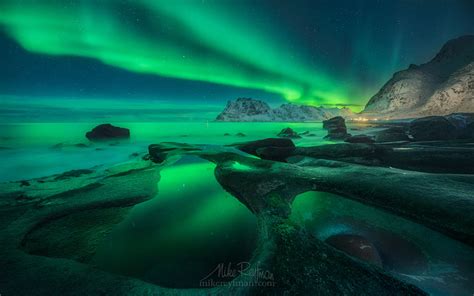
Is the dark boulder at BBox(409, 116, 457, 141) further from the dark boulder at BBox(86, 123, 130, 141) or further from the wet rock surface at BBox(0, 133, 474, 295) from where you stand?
the dark boulder at BBox(86, 123, 130, 141)

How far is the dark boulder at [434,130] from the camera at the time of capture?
3325cm

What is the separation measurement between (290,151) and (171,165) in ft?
45.5

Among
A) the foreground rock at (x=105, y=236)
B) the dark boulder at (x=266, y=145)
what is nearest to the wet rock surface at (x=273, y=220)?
the foreground rock at (x=105, y=236)

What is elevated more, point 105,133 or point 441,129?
point 441,129

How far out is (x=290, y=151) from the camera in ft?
84.1

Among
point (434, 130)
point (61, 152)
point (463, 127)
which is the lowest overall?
point (61, 152)

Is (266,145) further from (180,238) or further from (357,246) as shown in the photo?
(357,246)

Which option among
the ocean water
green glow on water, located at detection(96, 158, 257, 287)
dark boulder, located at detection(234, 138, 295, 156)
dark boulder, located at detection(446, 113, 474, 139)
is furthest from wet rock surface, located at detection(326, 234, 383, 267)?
dark boulder, located at detection(446, 113, 474, 139)

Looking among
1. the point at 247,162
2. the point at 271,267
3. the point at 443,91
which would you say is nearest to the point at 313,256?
the point at 271,267

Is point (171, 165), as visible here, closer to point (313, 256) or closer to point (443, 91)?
point (313, 256)

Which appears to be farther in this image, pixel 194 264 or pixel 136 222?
pixel 136 222

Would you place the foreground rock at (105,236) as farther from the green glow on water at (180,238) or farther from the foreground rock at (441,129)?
the foreground rock at (441,129)

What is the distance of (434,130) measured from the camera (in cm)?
3428

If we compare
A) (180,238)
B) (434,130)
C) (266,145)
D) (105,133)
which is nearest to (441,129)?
(434,130)
